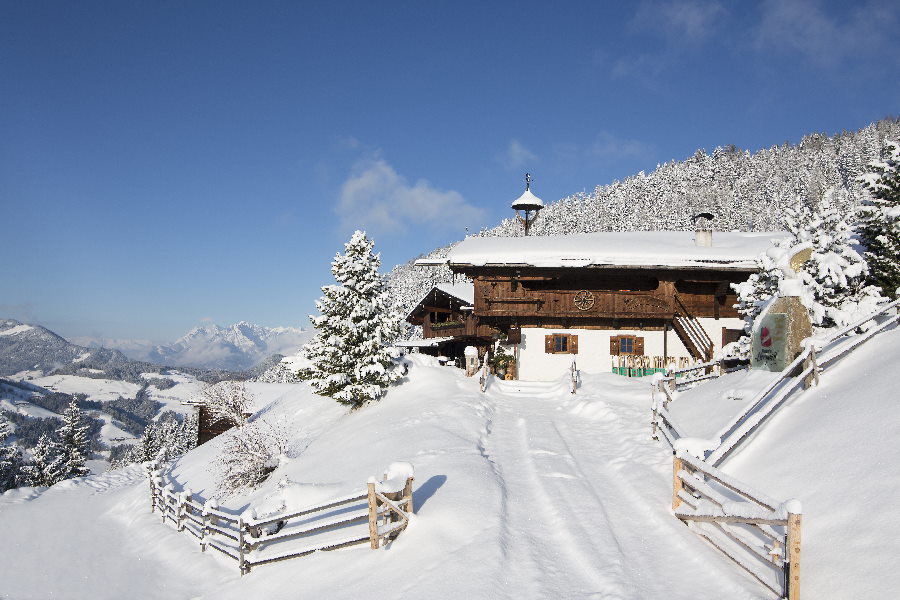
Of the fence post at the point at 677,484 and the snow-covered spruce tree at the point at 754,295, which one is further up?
the snow-covered spruce tree at the point at 754,295

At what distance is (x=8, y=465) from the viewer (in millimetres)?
51344

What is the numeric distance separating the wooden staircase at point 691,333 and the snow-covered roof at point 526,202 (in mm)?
13266

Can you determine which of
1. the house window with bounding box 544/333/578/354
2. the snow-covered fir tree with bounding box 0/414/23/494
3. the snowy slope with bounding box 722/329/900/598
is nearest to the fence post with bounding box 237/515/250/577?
the snowy slope with bounding box 722/329/900/598

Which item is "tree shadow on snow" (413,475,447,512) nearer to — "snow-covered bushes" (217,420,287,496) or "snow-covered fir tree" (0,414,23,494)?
"snow-covered bushes" (217,420,287,496)

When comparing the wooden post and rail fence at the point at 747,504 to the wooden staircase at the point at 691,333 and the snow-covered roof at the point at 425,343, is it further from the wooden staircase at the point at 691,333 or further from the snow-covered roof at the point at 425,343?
the snow-covered roof at the point at 425,343

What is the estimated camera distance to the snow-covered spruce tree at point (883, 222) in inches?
693

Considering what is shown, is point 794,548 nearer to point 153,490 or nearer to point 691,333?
point 153,490

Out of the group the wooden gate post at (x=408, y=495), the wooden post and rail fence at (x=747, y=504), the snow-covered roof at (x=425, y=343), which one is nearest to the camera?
the wooden post and rail fence at (x=747, y=504)

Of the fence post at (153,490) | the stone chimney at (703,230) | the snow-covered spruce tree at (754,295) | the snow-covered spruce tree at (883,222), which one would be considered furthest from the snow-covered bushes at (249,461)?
the stone chimney at (703,230)

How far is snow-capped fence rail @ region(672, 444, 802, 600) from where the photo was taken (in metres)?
6.05

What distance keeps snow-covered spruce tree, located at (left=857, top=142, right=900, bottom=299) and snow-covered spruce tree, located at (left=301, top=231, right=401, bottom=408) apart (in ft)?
57.6

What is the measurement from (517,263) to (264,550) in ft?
61.5

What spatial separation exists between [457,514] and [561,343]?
19463 mm

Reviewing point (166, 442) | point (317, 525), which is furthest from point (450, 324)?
point (166, 442)
